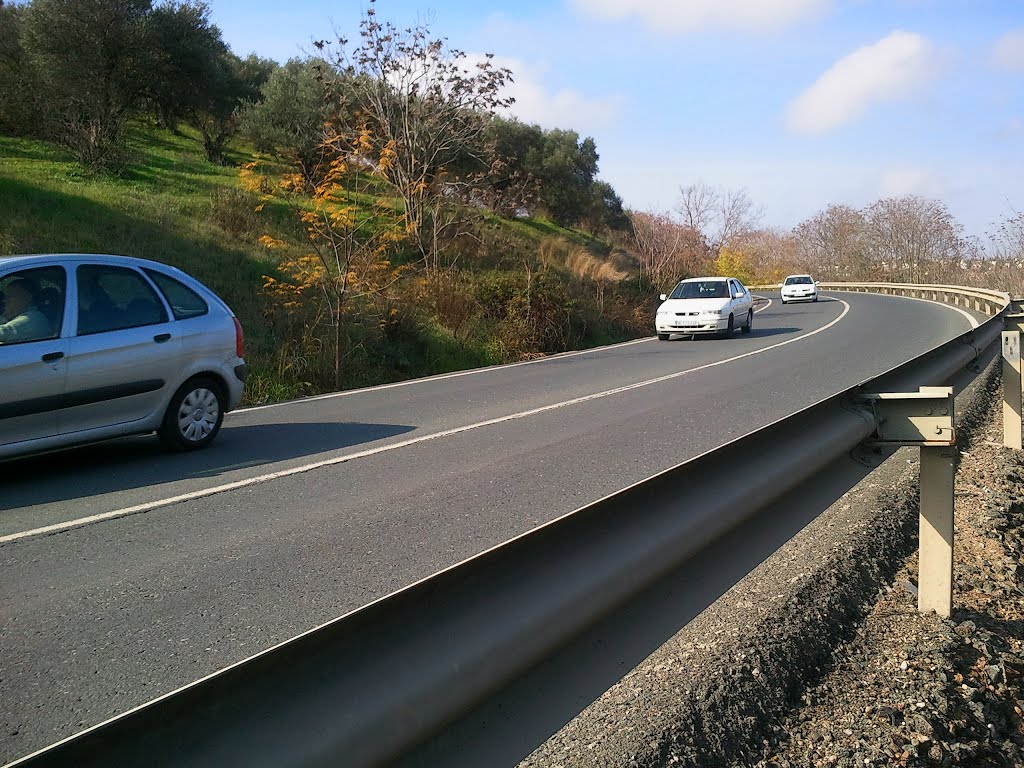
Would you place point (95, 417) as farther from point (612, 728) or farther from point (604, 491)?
point (612, 728)

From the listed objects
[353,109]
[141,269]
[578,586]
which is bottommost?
[578,586]

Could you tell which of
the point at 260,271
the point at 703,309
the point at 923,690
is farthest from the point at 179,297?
the point at 703,309

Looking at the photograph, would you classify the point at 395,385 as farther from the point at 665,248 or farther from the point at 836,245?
the point at 836,245

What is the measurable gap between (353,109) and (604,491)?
22.6m

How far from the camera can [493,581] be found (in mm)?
1845

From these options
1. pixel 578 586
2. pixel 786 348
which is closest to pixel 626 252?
pixel 786 348

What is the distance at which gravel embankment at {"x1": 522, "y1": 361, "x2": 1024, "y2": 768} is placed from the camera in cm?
300

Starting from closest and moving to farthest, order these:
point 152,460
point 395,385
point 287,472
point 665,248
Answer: point 287,472 → point 152,460 → point 395,385 → point 665,248

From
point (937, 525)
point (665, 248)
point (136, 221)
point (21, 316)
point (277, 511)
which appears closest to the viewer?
point (937, 525)

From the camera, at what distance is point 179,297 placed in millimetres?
8500

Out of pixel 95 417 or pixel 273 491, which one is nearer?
pixel 273 491

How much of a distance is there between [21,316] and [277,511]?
283cm

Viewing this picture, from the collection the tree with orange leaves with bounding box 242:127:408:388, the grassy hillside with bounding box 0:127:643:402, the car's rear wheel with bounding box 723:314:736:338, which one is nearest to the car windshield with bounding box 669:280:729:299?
the car's rear wheel with bounding box 723:314:736:338

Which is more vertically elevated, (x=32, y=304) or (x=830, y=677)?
(x=32, y=304)
